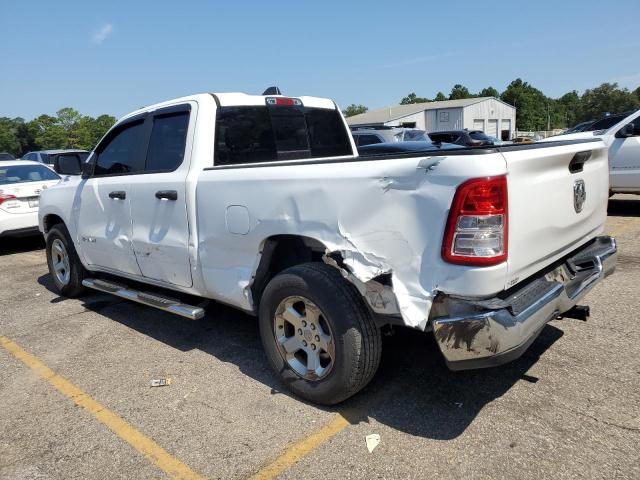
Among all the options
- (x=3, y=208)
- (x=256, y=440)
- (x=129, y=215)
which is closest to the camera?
(x=256, y=440)

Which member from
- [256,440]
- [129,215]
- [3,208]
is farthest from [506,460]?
[3,208]

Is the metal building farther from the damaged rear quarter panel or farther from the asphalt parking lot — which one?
the damaged rear quarter panel

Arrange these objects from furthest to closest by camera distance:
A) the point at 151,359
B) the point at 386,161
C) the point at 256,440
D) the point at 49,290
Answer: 1. the point at 49,290
2. the point at 151,359
3. the point at 256,440
4. the point at 386,161

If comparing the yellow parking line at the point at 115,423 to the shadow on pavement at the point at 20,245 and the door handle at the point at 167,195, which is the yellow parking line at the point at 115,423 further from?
the shadow on pavement at the point at 20,245

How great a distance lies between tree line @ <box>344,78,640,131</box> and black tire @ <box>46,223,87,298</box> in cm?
7263

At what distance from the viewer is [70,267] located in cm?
562

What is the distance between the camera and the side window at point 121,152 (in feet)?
14.6

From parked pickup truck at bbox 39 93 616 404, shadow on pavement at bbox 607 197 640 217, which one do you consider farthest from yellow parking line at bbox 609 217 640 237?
parked pickup truck at bbox 39 93 616 404

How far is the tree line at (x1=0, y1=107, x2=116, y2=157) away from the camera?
8886cm

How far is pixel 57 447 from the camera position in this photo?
2.96 meters

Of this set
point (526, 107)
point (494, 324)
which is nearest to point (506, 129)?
point (526, 107)

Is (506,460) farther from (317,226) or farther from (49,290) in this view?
(49,290)

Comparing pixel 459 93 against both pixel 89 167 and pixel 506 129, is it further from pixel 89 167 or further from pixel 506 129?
pixel 89 167

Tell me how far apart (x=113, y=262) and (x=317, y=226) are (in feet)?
8.82
